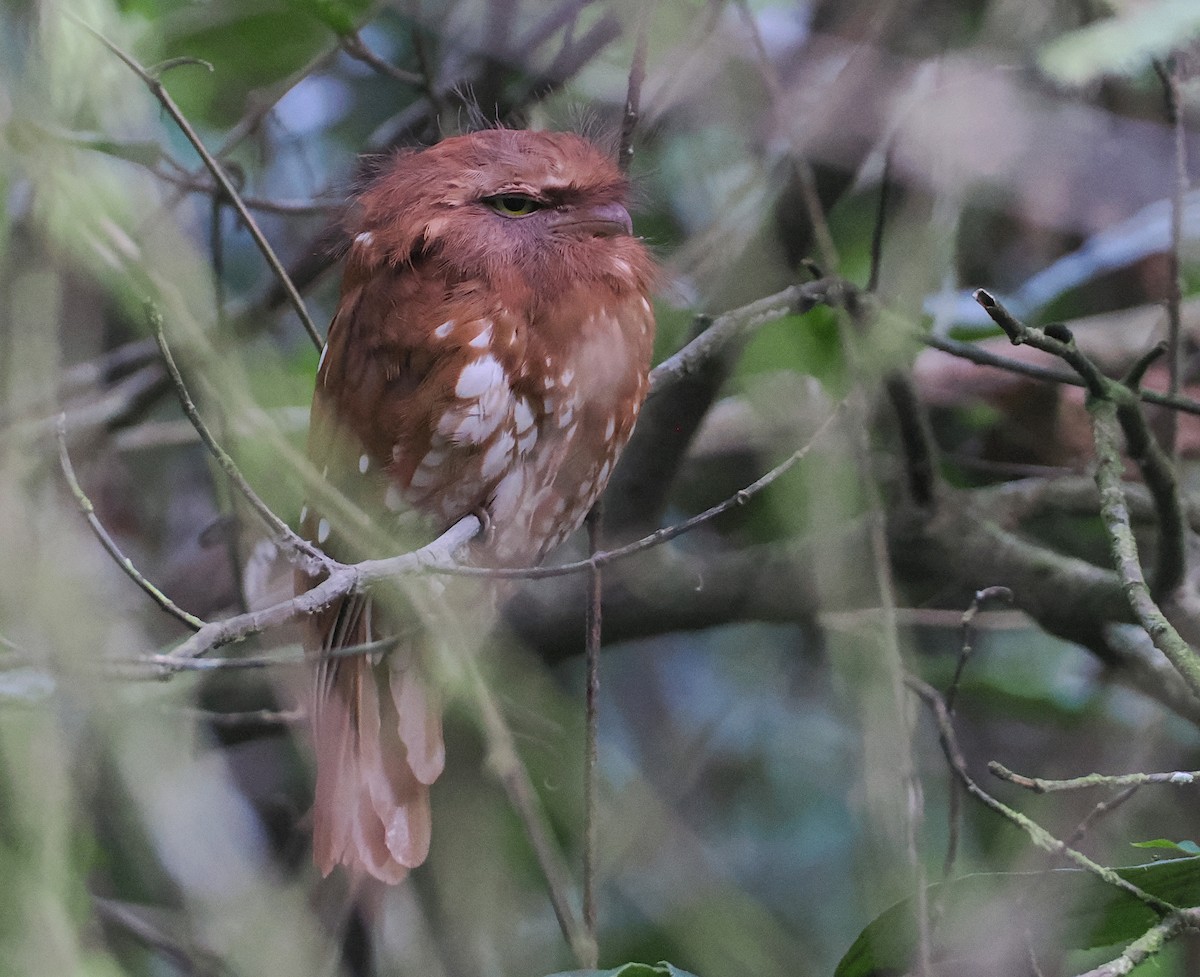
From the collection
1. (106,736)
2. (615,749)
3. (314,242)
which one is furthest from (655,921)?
(314,242)

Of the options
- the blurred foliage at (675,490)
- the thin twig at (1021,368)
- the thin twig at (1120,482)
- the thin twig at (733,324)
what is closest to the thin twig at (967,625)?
the blurred foliage at (675,490)

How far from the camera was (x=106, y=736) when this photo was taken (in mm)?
1105

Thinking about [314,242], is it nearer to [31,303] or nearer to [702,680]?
[31,303]

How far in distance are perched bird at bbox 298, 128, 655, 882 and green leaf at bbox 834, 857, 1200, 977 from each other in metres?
0.60

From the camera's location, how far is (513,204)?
4.95ft

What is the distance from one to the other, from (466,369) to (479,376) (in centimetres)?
2

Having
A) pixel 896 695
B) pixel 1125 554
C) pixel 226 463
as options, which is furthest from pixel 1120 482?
pixel 226 463

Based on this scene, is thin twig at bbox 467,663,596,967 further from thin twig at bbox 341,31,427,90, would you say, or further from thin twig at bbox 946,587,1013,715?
thin twig at bbox 341,31,427,90

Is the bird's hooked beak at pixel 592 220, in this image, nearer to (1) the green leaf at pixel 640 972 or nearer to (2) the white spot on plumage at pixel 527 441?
(2) the white spot on plumage at pixel 527 441

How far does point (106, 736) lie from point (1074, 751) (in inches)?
68.4

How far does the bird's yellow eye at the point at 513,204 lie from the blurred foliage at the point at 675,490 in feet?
0.69

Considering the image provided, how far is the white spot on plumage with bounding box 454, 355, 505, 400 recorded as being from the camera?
1.48 m

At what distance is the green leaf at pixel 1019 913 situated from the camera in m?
1.24

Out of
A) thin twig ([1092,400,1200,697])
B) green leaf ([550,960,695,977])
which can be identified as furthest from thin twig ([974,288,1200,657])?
green leaf ([550,960,695,977])
